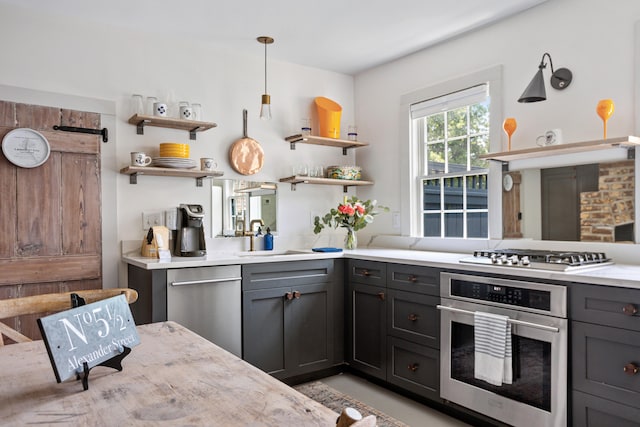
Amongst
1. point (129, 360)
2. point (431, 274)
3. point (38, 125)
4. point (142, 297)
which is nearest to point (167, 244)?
point (142, 297)

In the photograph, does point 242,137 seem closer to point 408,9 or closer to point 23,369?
point 408,9

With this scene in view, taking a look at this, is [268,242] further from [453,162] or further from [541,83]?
[541,83]

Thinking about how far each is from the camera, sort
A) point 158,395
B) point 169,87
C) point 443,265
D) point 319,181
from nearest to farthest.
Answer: point 158,395
point 443,265
point 169,87
point 319,181

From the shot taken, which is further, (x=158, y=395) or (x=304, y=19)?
(x=304, y=19)

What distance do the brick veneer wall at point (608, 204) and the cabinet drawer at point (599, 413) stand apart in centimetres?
98

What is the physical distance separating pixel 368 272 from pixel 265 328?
83cm

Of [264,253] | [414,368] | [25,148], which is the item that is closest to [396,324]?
[414,368]

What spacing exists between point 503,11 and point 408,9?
65cm

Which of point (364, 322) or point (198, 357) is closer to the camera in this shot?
point (198, 357)

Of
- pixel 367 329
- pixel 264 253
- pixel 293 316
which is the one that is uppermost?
Result: pixel 264 253

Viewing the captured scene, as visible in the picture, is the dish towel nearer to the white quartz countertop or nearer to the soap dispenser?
the white quartz countertop

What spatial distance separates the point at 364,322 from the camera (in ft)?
11.2

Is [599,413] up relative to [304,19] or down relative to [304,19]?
down

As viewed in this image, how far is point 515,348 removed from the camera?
242 centimetres
